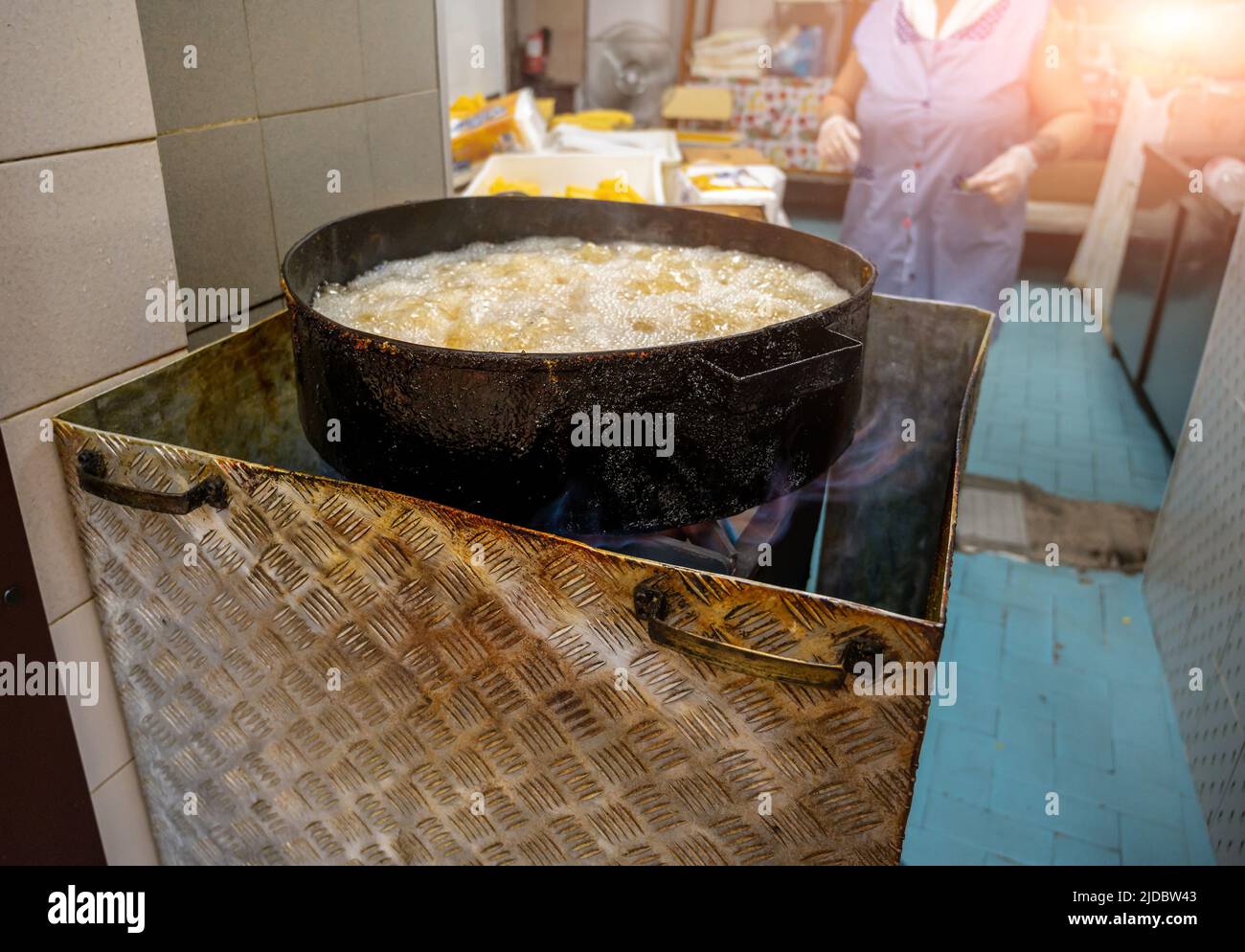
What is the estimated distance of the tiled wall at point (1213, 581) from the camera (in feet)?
6.66

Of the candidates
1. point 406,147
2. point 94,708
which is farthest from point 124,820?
point 406,147

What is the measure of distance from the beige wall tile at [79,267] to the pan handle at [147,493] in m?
0.13

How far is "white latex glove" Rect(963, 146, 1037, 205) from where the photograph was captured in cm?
306

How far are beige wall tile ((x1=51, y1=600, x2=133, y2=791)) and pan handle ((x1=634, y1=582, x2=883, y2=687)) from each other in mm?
1011

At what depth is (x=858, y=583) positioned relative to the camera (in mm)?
2119

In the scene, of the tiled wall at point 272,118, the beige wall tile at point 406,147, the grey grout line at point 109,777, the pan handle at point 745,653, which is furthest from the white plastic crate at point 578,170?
the pan handle at point 745,653

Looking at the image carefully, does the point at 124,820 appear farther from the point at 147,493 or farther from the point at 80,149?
the point at 80,149

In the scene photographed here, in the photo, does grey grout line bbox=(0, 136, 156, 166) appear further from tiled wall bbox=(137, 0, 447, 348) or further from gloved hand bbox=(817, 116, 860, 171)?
gloved hand bbox=(817, 116, 860, 171)

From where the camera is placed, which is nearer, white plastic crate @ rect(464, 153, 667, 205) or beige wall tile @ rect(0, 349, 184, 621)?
beige wall tile @ rect(0, 349, 184, 621)

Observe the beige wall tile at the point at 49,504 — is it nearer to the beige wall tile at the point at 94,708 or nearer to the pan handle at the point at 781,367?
the beige wall tile at the point at 94,708

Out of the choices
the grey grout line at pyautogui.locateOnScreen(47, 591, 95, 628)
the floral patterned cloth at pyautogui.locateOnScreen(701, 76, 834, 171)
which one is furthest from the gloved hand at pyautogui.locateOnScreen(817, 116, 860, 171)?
the floral patterned cloth at pyautogui.locateOnScreen(701, 76, 834, 171)

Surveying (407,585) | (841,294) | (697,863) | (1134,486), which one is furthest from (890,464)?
(1134,486)

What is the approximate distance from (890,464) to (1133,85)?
5118mm

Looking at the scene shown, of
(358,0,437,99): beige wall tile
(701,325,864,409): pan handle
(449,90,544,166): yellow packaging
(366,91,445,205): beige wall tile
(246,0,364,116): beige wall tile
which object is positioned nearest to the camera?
(701,325,864,409): pan handle
